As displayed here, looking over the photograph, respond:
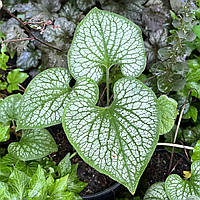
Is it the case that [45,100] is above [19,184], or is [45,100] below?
above

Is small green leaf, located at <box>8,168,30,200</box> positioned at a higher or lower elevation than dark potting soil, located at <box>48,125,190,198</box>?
higher

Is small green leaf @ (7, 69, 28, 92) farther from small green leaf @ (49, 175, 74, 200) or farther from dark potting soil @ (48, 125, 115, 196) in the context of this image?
small green leaf @ (49, 175, 74, 200)

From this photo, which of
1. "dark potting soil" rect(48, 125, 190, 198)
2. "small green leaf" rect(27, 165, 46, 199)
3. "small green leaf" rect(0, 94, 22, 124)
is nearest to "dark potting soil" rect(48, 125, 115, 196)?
"dark potting soil" rect(48, 125, 190, 198)

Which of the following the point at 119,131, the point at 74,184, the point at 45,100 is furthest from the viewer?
the point at 74,184

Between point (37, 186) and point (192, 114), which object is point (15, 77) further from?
point (192, 114)

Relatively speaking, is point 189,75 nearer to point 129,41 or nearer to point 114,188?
point 129,41

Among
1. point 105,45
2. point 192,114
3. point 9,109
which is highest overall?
point 105,45

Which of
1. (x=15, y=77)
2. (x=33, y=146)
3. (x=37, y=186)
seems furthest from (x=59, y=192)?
(x=15, y=77)
